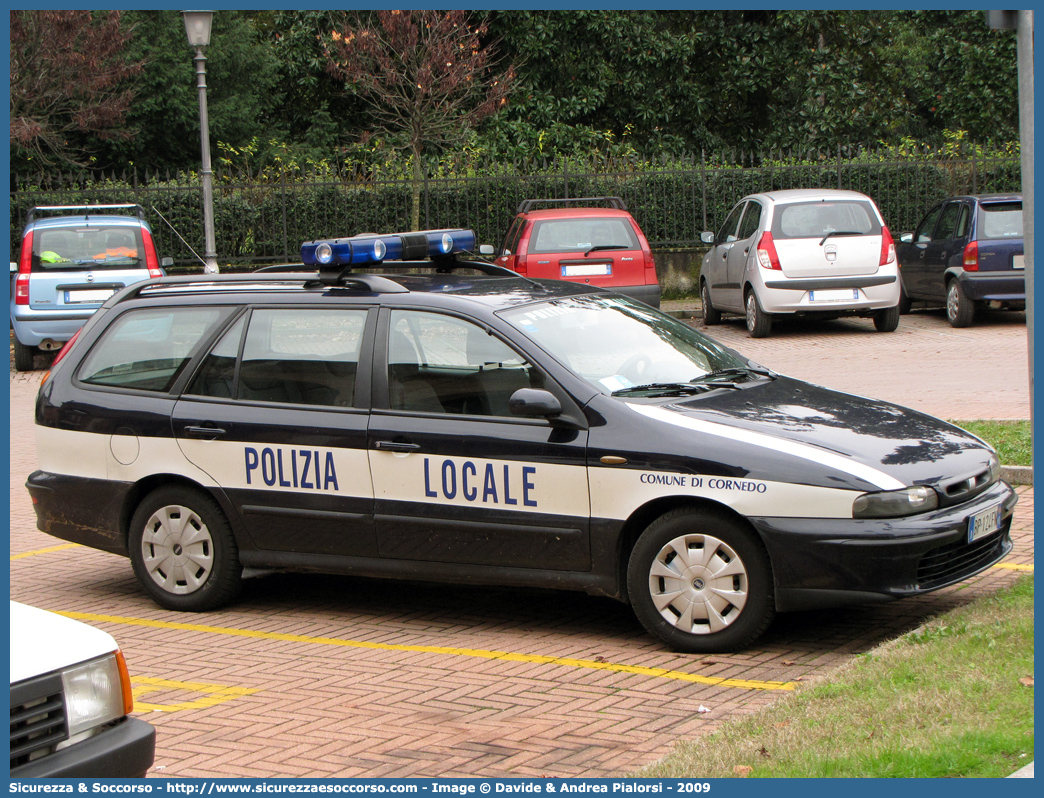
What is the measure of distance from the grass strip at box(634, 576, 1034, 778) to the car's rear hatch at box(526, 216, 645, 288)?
11.8 m

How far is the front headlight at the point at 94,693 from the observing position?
11.1 feet

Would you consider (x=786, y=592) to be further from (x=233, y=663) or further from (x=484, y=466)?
(x=233, y=663)

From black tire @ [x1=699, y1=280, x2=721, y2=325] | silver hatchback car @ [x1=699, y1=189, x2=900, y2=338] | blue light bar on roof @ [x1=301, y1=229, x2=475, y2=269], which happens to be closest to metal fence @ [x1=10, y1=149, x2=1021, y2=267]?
black tire @ [x1=699, y1=280, x2=721, y2=325]

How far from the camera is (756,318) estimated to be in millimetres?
17359

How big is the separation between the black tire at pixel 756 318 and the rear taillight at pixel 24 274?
9716 millimetres

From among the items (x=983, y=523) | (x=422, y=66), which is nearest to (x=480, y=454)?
(x=983, y=523)

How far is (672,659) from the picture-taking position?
18.4 feet

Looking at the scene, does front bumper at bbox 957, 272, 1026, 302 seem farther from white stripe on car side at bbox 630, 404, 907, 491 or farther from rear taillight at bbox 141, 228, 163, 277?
white stripe on car side at bbox 630, 404, 907, 491

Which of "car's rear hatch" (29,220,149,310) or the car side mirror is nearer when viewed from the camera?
the car side mirror

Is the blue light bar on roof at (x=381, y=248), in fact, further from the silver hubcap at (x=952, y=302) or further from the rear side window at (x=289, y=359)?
the silver hubcap at (x=952, y=302)

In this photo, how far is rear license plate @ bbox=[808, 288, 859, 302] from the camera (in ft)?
55.3

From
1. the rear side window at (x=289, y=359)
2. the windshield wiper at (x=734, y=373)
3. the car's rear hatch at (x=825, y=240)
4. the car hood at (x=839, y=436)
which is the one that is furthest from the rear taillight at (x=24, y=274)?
the car hood at (x=839, y=436)

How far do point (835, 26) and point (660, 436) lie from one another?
31.8 m

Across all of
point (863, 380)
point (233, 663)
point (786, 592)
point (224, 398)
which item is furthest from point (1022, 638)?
point (863, 380)
